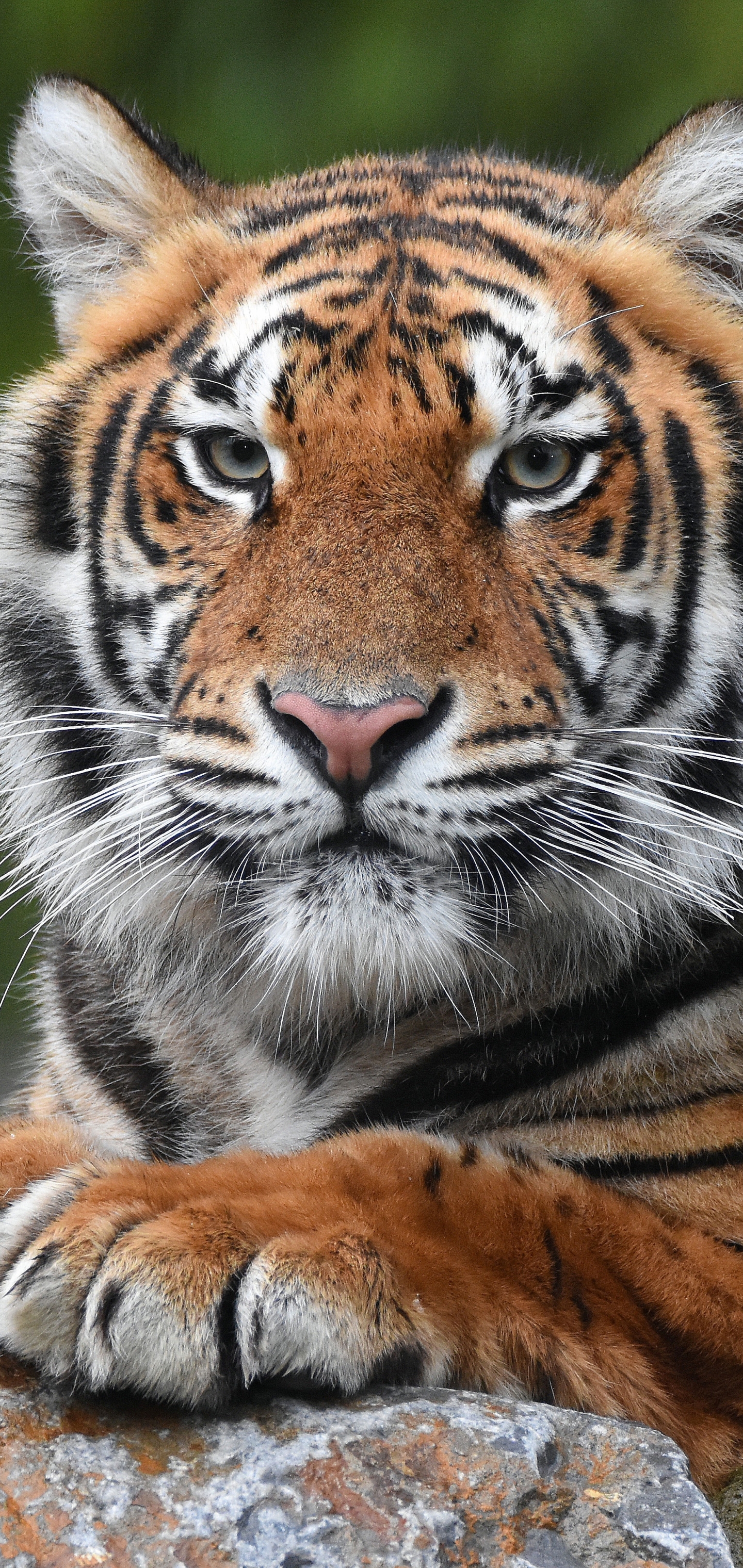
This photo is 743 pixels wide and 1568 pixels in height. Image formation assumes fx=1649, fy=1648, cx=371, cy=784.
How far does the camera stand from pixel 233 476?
6.28 feet

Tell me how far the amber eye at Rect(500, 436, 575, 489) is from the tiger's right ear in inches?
26.2

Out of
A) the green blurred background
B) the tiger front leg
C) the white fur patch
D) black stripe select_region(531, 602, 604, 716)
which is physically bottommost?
the tiger front leg

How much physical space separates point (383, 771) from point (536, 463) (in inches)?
18.9

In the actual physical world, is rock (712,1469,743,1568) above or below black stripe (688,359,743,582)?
below

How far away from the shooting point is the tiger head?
1.69 meters

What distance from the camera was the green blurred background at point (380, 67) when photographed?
4.90m

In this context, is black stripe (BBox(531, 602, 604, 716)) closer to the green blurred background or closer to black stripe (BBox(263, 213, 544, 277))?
black stripe (BBox(263, 213, 544, 277))

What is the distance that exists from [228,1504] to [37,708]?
1.12 meters

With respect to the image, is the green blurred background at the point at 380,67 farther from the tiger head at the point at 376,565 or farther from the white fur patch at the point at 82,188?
the tiger head at the point at 376,565

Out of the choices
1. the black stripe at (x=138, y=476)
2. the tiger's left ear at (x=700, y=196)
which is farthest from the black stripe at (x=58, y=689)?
the tiger's left ear at (x=700, y=196)

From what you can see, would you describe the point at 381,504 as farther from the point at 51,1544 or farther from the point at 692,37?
the point at 692,37

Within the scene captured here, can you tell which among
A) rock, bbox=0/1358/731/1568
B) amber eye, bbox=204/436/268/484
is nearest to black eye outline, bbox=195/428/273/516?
amber eye, bbox=204/436/268/484

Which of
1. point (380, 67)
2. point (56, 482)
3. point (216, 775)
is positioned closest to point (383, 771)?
point (216, 775)

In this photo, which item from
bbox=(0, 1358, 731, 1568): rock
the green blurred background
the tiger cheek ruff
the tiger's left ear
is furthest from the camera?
the green blurred background
